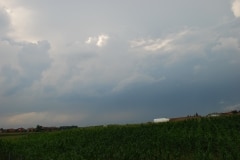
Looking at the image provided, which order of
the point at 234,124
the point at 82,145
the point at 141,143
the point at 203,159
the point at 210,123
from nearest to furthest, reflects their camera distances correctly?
the point at 203,159
the point at 141,143
the point at 82,145
the point at 234,124
the point at 210,123

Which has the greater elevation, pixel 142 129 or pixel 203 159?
pixel 142 129

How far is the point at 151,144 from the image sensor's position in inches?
1912

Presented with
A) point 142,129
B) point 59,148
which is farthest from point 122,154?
point 142,129

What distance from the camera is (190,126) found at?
63656 mm

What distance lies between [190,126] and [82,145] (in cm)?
1877

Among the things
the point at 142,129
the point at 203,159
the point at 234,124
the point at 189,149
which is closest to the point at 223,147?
the point at 189,149

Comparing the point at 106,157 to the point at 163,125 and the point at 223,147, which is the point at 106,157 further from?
the point at 163,125

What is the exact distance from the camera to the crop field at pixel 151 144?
4197 cm

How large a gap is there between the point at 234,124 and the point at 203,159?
84.0 feet

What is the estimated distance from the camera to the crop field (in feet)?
138

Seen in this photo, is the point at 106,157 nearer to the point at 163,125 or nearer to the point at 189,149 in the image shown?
the point at 189,149

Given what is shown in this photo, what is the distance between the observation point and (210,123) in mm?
64062

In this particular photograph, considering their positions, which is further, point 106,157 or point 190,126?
point 190,126

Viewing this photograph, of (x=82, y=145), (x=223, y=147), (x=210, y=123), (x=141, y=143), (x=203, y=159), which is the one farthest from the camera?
(x=210, y=123)
